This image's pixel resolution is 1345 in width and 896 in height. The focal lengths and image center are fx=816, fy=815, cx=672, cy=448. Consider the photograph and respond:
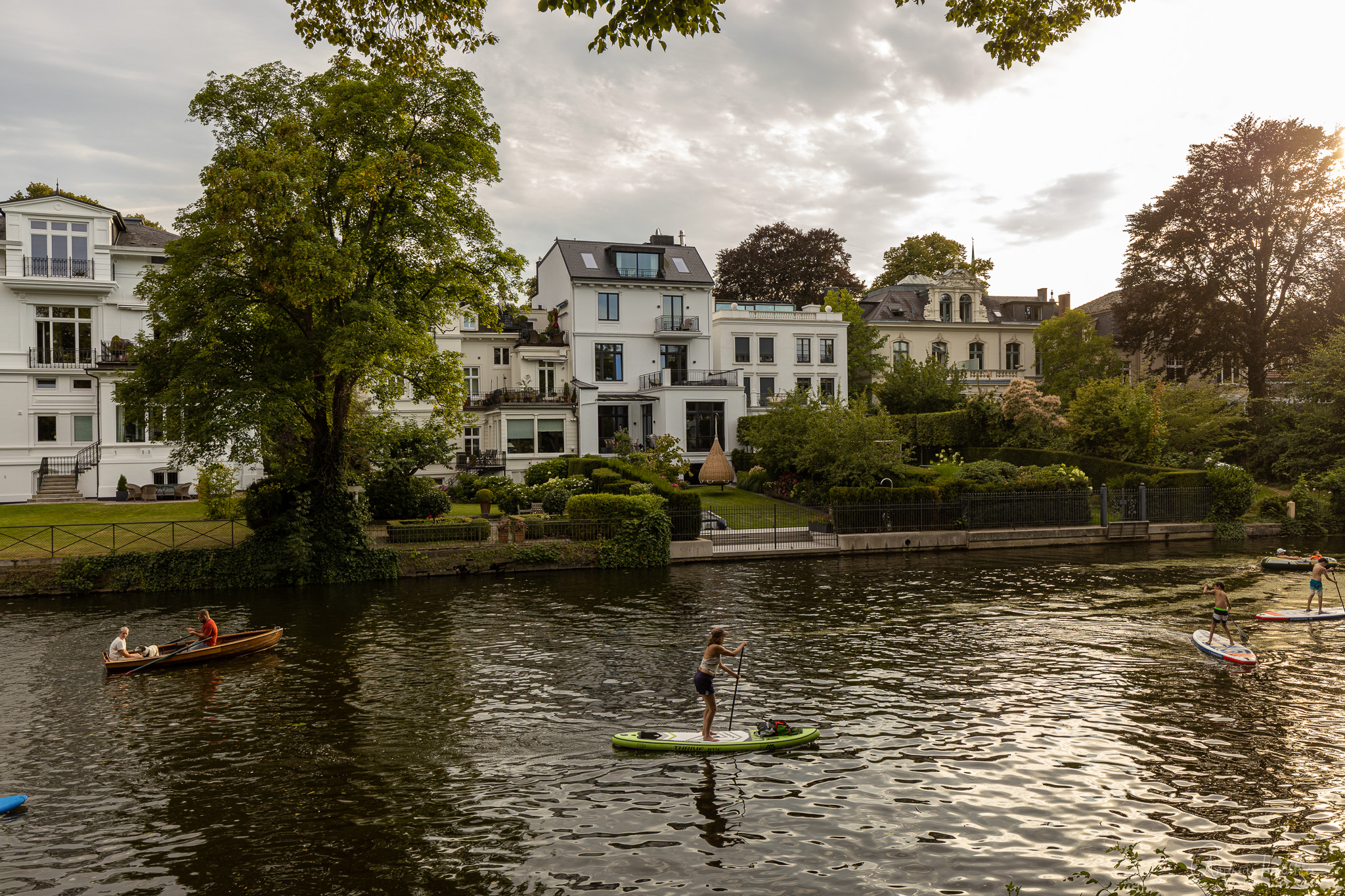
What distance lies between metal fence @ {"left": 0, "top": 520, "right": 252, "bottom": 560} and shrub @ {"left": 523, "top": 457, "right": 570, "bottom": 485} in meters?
13.8

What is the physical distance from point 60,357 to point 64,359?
223 millimetres

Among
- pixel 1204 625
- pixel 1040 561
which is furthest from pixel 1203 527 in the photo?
pixel 1204 625

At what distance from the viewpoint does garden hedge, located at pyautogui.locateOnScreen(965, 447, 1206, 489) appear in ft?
123

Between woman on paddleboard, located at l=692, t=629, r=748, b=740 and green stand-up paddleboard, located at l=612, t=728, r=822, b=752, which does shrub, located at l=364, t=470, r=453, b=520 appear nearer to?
green stand-up paddleboard, located at l=612, t=728, r=822, b=752

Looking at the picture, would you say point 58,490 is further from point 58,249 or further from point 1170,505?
point 1170,505

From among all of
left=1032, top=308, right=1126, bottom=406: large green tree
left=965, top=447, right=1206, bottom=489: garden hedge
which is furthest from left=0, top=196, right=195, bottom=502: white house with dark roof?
left=1032, top=308, right=1126, bottom=406: large green tree

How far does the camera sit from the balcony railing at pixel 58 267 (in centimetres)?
4031

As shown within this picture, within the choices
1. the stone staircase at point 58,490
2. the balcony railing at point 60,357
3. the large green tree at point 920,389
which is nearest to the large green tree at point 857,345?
the large green tree at point 920,389

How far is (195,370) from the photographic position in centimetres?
2506

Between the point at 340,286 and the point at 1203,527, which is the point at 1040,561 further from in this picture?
the point at 340,286

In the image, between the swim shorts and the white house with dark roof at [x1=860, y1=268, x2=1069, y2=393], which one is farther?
the white house with dark roof at [x1=860, y1=268, x2=1069, y2=393]

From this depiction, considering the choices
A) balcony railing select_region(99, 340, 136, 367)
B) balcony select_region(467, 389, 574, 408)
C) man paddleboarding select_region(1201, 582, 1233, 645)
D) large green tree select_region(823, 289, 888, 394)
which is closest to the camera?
man paddleboarding select_region(1201, 582, 1233, 645)

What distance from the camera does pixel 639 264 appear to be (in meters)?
53.9

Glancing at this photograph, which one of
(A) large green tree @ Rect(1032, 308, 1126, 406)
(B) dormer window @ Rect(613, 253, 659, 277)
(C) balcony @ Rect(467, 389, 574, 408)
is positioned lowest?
(C) balcony @ Rect(467, 389, 574, 408)
